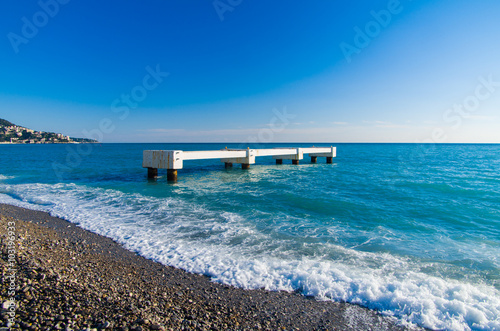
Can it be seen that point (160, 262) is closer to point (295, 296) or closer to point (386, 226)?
point (295, 296)

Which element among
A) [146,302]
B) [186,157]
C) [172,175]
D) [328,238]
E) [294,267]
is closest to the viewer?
[146,302]

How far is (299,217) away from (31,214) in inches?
495

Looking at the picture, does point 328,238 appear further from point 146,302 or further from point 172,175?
point 172,175

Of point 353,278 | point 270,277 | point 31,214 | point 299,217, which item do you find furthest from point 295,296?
point 31,214

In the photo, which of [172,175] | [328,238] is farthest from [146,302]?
[172,175]

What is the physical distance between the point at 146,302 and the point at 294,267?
145 inches

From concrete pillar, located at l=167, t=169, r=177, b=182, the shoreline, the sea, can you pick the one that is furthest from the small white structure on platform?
the shoreline

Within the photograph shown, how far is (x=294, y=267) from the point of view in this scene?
6730 millimetres

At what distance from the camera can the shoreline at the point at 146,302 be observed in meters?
4.07

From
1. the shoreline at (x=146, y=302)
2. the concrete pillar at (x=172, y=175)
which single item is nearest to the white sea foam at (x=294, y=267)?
the shoreline at (x=146, y=302)

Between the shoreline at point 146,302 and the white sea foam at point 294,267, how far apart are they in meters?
0.43

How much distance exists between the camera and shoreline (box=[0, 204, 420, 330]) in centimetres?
407

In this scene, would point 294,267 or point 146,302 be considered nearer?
point 146,302

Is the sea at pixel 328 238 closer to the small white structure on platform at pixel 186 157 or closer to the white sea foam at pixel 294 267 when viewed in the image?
the white sea foam at pixel 294 267
